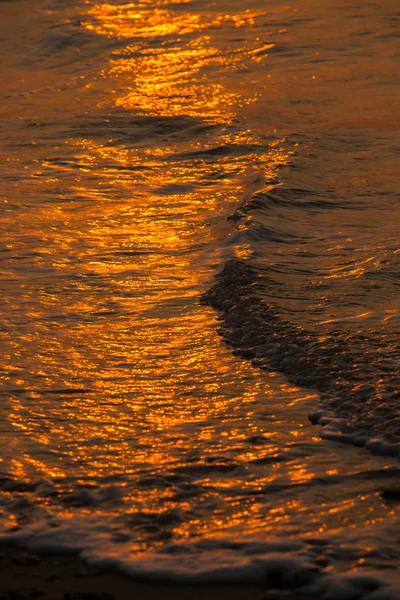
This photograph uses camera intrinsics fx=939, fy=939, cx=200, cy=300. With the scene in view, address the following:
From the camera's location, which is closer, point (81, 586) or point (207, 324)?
point (81, 586)

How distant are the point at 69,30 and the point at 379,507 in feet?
45.7

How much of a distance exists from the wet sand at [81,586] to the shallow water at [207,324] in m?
0.06

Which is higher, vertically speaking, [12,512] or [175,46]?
[175,46]

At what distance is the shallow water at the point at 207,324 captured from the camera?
3.75 meters

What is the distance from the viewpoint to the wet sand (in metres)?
3.33

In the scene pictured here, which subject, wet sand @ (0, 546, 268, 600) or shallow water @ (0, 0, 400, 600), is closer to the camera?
wet sand @ (0, 546, 268, 600)

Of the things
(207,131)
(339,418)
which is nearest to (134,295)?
(339,418)

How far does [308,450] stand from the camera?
4238mm

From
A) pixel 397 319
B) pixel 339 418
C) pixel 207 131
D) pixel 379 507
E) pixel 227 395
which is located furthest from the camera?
pixel 207 131

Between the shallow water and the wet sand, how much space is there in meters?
0.06

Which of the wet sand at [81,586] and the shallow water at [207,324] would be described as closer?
the wet sand at [81,586]

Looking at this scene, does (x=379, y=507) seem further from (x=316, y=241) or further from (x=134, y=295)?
(x=316, y=241)

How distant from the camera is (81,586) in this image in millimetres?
3381

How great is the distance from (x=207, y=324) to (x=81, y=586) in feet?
8.48
